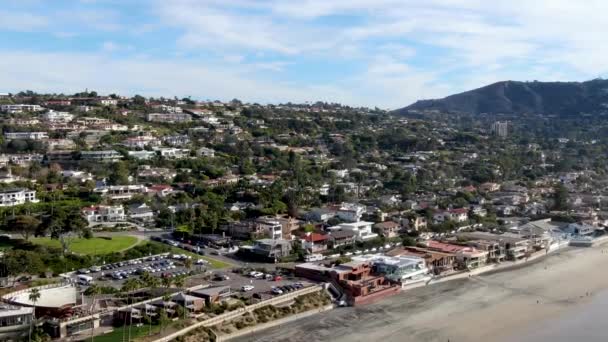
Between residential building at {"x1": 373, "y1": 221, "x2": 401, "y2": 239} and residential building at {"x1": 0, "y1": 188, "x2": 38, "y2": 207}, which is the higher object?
residential building at {"x1": 0, "y1": 188, "x2": 38, "y2": 207}

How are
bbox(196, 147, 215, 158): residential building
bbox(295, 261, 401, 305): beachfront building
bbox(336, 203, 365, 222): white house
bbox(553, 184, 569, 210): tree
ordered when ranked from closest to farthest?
bbox(295, 261, 401, 305): beachfront building
bbox(336, 203, 365, 222): white house
bbox(553, 184, 569, 210): tree
bbox(196, 147, 215, 158): residential building

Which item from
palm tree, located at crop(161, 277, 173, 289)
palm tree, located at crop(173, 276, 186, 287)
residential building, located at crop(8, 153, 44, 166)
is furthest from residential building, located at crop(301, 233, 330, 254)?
residential building, located at crop(8, 153, 44, 166)

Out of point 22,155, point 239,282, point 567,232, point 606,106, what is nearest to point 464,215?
point 567,232

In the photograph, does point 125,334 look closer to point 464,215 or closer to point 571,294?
point 571,294

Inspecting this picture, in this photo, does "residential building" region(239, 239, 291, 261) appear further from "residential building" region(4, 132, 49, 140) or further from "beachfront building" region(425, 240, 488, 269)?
"residential building" region(4, 132, 49, 140)

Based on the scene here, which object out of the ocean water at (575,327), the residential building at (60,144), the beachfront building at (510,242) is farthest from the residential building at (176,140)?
the ocean water at (575,327)

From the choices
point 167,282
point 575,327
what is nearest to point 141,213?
point 167,282

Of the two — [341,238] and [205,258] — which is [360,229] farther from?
[205,258]
